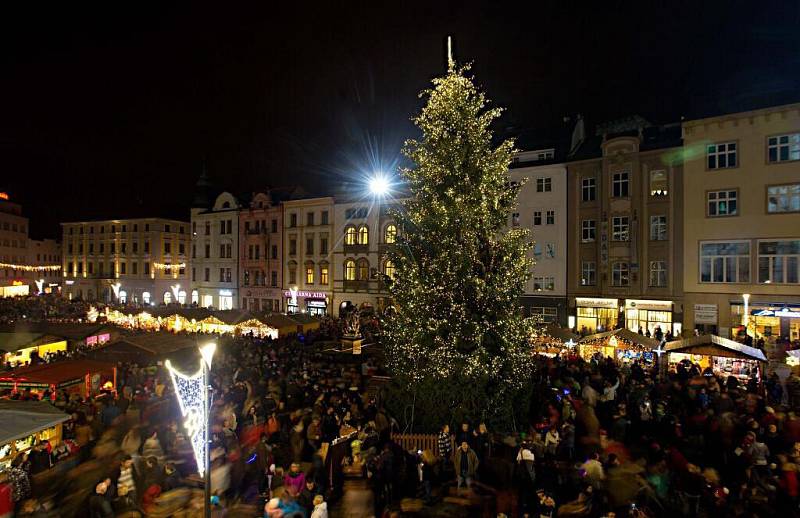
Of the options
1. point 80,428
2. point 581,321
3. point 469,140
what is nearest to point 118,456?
point 80,428

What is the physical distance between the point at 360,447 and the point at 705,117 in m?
25.0

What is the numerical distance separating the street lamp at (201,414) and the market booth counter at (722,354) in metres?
14.3

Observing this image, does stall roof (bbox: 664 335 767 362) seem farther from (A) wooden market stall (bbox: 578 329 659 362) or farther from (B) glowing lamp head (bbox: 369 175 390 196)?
(B) glowing lamp head (bbox: 369 175 390 196)

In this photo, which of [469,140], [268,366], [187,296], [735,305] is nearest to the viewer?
[469,140]

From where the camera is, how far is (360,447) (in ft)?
32.8

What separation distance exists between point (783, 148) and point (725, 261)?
5974 millimetres

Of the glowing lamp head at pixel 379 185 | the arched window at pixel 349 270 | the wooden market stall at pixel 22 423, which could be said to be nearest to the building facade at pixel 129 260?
Result: the arched window at pixel 349 270

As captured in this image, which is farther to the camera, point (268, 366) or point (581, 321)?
point (581, 321)

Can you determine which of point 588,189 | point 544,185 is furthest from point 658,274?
point 544,185

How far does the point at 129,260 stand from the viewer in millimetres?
60469

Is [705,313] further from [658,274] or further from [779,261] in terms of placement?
[779,261]

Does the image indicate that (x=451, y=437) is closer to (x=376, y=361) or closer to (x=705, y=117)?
(x=376, y=361)

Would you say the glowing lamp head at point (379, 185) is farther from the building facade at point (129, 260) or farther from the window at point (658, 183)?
the building facade at point (129, 260)

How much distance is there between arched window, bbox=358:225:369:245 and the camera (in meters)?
39.4
